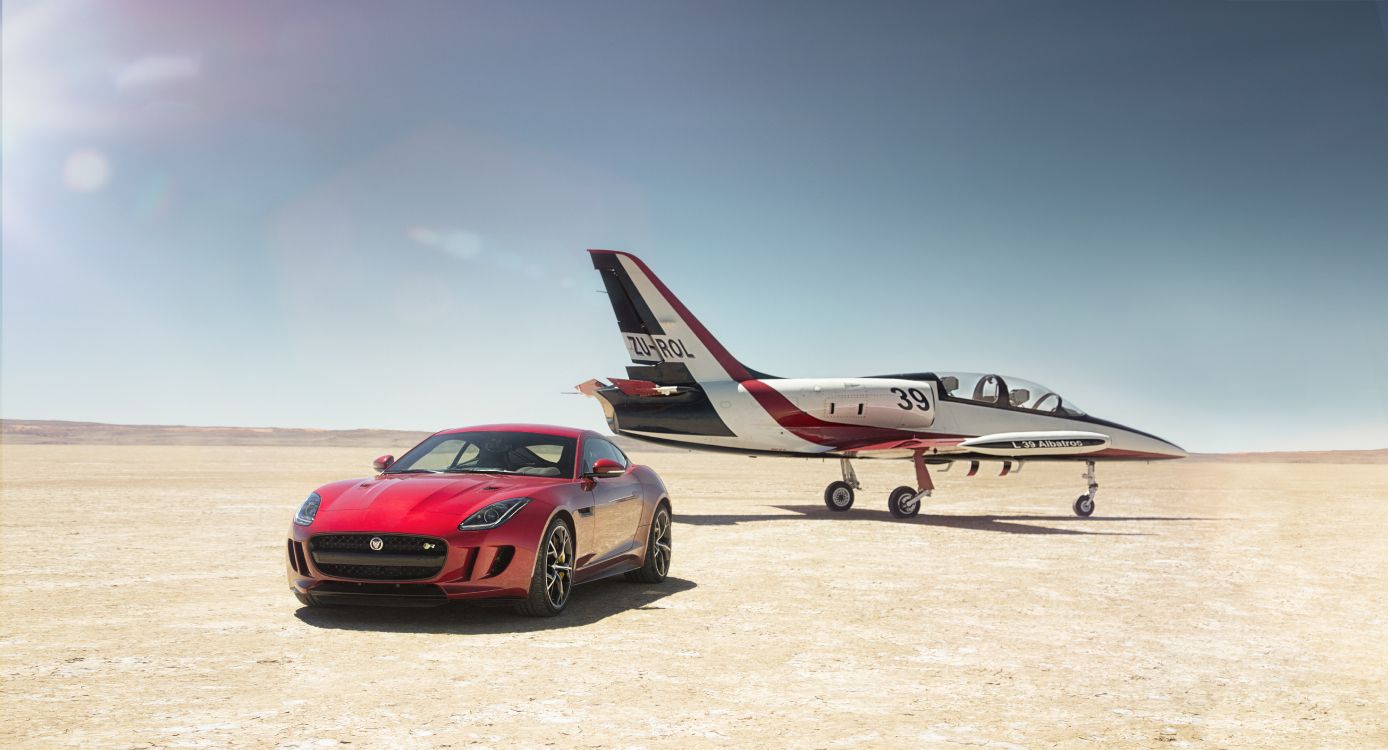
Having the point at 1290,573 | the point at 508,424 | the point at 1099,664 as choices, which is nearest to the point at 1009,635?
the point at 1099,664

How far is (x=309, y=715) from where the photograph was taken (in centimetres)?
506

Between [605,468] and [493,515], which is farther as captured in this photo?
[605,468]

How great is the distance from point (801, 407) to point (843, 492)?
7.29 ft

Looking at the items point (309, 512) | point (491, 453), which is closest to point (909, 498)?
point (491, 453)

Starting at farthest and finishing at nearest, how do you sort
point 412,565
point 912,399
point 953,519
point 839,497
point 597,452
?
1. point 839,497
2. point 912,399
3. point 953,519
4. point 597,452
5. point 412,565

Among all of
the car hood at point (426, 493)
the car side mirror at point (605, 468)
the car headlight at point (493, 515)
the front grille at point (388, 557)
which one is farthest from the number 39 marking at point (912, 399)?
the front grille at point (388, 557)

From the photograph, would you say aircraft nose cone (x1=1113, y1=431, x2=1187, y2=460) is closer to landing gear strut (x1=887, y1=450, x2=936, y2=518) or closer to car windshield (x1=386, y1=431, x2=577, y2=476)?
landing gear strut (x1=887, y1=450, x2=936, y2=518)

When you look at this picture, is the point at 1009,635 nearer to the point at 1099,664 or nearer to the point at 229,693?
the point at 1099,664

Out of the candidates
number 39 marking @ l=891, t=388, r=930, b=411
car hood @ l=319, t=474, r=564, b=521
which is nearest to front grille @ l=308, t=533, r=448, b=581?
car hood @ l=319, t=474, r=564, b=521

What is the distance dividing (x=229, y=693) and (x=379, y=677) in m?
0.79

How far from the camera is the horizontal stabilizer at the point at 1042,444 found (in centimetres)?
2023

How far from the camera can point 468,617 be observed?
827 cm

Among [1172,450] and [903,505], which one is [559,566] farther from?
[1172,450]

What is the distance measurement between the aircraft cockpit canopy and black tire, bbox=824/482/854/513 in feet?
9.62
